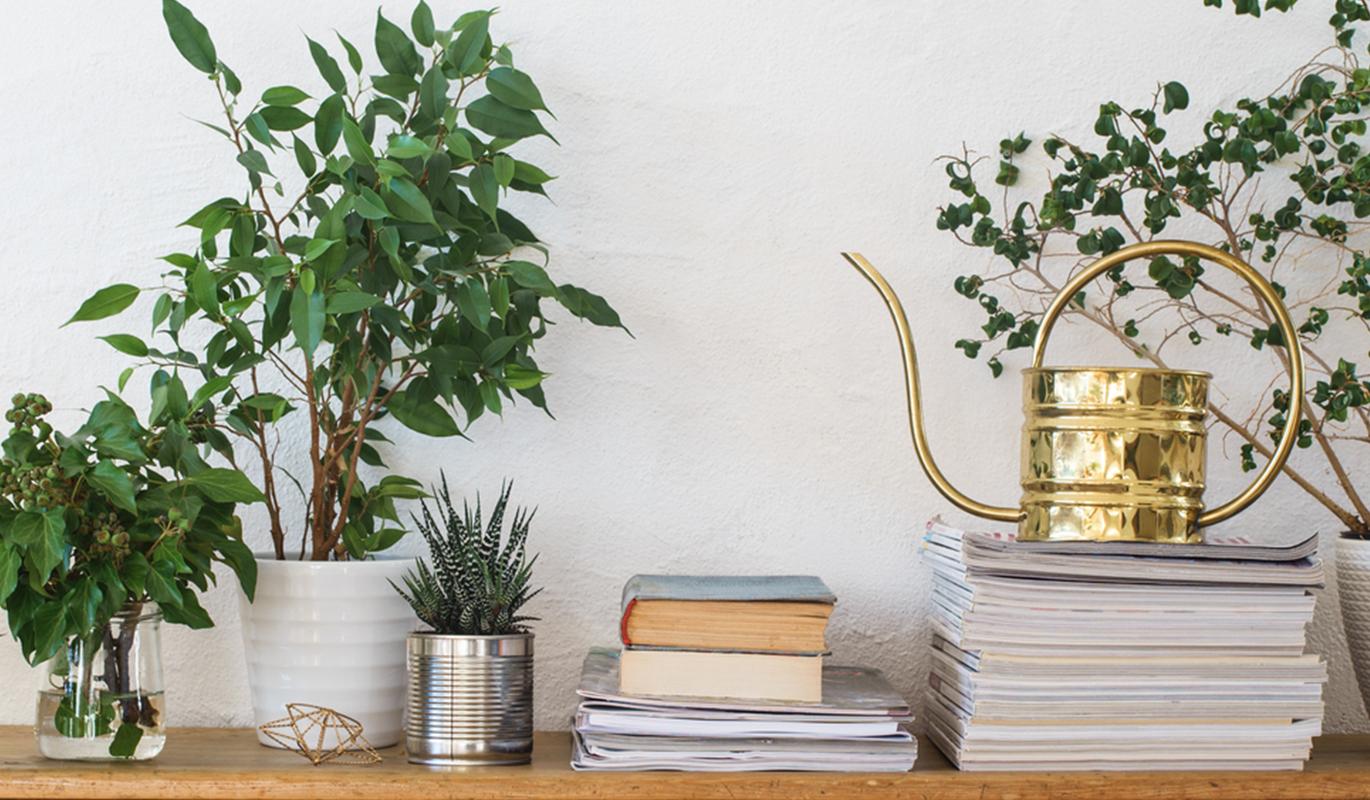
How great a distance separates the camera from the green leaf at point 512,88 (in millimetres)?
1206

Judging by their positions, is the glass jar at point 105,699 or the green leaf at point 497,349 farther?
the green leaf at point 497,349

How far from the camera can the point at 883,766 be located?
107 cm

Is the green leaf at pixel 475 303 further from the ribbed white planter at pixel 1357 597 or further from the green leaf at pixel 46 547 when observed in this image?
the ribbed white planter at pixel 1357 597

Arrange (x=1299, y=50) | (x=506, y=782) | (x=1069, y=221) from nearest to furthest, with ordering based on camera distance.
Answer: (x=506, y=782) < (x=1069, y=221) < (x=1299, y=50)

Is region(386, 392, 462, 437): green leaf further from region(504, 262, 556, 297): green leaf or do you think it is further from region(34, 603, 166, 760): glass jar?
region(34, 603, 166, 760): glass jar

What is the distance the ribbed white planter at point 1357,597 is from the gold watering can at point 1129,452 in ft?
0.52

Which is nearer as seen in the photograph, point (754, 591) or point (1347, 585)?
point (754, 591)

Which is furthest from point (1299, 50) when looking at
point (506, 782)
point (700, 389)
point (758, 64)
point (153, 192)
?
point (153, 192)

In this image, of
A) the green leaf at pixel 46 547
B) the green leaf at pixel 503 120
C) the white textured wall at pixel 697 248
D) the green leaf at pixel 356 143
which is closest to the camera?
the green leaf at pixel 46 547

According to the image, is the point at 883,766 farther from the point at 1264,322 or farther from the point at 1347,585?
the point at 1264,322

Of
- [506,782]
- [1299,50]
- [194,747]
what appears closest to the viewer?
[506,782]

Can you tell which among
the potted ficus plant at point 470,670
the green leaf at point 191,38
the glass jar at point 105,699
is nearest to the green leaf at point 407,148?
the green leaf at point 191,38

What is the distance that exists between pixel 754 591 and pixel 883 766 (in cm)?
18

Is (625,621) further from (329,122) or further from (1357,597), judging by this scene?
(1357,597)
